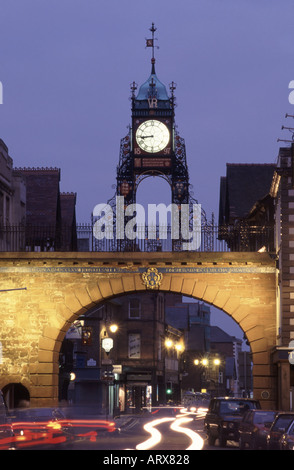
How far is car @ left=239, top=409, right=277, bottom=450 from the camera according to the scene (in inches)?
1076

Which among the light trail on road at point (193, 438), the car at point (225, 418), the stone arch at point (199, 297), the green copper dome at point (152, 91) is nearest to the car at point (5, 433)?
the light trail on road at point (193, 438)

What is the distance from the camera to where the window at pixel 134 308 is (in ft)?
289

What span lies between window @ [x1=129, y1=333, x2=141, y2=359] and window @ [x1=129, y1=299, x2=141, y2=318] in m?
1.66

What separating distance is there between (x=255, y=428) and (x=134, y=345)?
59177mm

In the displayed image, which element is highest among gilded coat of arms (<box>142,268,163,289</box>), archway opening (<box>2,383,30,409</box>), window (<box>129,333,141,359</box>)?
gilded coat of arms (<box>142,268,163,289</box>)

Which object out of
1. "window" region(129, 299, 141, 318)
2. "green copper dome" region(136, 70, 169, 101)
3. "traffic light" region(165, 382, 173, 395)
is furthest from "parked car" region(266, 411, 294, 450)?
"traffic light" region(165, 382, 173, 395)

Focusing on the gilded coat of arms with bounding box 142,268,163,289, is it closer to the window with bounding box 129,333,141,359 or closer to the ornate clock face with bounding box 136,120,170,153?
the ornate clock face with bounding box 136,120,170,153

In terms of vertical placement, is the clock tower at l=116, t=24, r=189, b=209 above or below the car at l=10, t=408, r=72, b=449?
above

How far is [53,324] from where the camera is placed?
43.0 metres

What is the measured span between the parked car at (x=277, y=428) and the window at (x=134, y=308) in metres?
62.1

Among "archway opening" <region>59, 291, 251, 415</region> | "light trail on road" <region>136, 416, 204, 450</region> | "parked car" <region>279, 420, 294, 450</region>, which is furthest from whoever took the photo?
"archway opening" <region>59, 291, 251, 415</region>

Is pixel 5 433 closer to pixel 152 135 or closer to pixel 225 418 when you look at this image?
pixel 225 418

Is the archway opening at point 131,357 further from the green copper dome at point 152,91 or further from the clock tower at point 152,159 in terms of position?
the green copper dome at point 152,91
